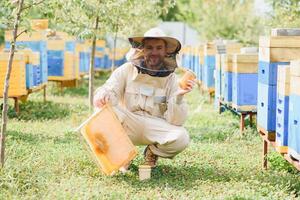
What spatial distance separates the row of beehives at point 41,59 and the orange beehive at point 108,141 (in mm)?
2931

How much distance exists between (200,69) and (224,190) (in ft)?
29.8

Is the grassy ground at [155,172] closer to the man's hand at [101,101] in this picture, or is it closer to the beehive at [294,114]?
the beehive at [294,114]

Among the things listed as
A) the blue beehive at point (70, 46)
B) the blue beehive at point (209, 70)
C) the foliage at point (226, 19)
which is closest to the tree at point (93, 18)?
the blue beehive at point (209, 70)

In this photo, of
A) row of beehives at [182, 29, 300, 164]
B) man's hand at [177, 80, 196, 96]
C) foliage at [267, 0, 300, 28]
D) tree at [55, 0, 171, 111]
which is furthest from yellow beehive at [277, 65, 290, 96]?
foliage at [267, 0, 300, 28]

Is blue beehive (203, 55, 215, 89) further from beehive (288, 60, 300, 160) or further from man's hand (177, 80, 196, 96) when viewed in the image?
beehive (288, 60, 300, 160)

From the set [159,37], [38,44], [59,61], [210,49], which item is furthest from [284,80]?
[59,61]

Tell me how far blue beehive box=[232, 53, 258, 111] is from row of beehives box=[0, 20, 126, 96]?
8.81ft

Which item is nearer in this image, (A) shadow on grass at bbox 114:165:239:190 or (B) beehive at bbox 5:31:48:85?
(A) shadow on grass at bbox 114:165:239:190

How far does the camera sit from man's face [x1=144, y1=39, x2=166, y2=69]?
18.1 feet

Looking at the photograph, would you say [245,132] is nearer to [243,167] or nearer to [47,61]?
[243,167]

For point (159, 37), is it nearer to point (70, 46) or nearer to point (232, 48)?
point (232, 48)

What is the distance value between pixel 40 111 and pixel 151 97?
16.5ft

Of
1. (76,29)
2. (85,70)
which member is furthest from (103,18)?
(85,70)

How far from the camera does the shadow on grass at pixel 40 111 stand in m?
9.64
